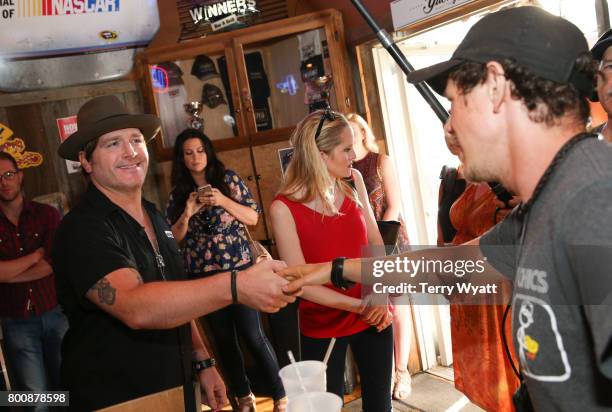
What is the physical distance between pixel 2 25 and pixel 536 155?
3.02 m

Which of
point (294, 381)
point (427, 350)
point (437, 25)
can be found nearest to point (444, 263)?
point (294, 381)

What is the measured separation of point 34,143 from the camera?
13.6 ft

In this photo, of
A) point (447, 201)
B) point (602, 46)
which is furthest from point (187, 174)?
point (602, 46)

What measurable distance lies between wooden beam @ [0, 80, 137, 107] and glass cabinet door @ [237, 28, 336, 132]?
0.99 meters

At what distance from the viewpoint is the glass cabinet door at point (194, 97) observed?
163 inches

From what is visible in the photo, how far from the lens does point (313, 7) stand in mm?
4105

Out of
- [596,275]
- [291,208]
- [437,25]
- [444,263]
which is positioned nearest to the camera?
[596,275]

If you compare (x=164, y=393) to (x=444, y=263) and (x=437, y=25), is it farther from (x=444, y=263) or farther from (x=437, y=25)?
(x=437, y=25)

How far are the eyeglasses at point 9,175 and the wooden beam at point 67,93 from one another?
0.95 metres

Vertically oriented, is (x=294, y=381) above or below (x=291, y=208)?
below

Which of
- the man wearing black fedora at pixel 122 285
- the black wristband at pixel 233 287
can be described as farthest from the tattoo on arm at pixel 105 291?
the black wristband at pixel 233 287

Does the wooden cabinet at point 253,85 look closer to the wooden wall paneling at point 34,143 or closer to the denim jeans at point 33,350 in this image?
the wooden wall paneling at point 34,143

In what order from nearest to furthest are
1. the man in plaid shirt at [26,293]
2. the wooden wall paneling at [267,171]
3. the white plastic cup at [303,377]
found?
the white plastic cup at [303,377]
the man in plaid shirt at [26,293]
the wooden wall paneling at [267,171]

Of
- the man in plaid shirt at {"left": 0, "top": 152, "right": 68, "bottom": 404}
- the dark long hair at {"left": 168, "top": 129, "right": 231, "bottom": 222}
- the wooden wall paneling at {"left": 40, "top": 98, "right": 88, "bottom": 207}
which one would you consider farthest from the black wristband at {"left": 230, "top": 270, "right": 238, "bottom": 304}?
the wooden wall paneling at {"left": 40, "top": 98, "right": 88, "bottom": 207}
